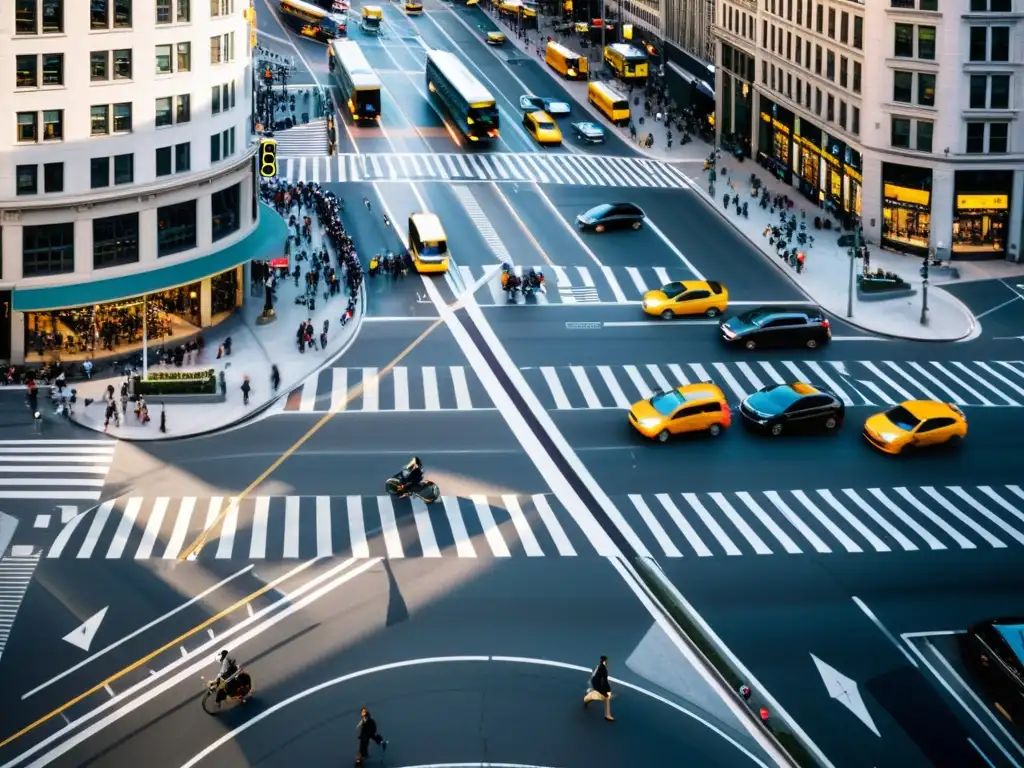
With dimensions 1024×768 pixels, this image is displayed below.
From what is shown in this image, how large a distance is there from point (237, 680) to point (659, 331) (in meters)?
40.0

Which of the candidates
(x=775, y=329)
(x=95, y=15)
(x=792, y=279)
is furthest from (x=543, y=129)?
(x=95, y=15)

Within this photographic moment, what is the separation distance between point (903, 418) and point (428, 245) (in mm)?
33976

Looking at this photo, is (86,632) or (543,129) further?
(543,129)

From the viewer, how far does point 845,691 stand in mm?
41531

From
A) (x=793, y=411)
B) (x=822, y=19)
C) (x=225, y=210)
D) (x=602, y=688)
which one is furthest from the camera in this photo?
(x=822, y=19)

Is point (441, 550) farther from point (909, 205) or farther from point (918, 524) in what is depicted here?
point (909, 205)

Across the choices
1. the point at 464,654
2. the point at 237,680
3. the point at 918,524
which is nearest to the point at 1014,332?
the point at 918,524

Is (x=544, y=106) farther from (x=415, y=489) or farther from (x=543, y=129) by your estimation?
(x=415, y=489)

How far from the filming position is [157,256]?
2805 inches

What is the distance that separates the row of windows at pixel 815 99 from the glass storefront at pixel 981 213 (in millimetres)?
8819

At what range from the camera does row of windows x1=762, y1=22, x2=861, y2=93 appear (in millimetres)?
95450

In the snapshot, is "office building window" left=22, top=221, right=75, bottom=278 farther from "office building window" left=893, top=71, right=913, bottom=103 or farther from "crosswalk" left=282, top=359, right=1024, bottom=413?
"office building window" left=893, top=71, right=913, bottom=103

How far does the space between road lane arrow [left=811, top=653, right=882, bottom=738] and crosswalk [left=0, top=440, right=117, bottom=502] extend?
27.9 metres

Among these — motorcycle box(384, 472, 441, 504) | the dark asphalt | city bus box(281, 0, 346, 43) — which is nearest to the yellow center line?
the dark asphalt
